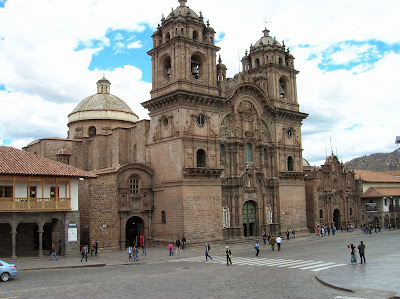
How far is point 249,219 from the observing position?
44.7m

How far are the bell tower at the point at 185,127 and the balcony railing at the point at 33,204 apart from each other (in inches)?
398

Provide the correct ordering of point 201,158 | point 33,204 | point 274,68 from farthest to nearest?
1. point 274,68
2. point 201,158
3. point 33,204

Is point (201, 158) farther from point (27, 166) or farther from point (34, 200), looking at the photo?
point (27, 166)

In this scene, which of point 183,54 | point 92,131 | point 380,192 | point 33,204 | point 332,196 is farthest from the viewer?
point 380,192

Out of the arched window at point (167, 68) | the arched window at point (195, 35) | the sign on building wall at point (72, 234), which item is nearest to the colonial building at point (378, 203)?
→ the arched window at point (195, 35)

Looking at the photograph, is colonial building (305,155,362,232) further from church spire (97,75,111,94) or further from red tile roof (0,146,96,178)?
red tile roof (0,146,96,178)

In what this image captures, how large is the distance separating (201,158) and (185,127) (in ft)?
12.1

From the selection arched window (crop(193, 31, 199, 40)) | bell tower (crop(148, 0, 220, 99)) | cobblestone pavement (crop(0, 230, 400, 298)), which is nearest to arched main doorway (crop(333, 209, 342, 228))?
cobblestone pavement (crop(0, 230, 400, 298))

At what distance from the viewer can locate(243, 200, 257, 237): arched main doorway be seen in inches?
1741

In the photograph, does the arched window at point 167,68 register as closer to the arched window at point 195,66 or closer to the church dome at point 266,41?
the arched window at point 195,66

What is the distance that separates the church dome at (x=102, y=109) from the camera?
54.8 metres

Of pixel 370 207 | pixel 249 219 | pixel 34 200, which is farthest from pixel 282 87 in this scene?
pixel 34 200

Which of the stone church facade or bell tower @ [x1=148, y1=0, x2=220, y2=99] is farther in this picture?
bell tower @ [x1=148, y1=0, x2=220, y2=99]

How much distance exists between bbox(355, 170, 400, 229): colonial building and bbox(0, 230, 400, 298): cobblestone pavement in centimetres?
2773
